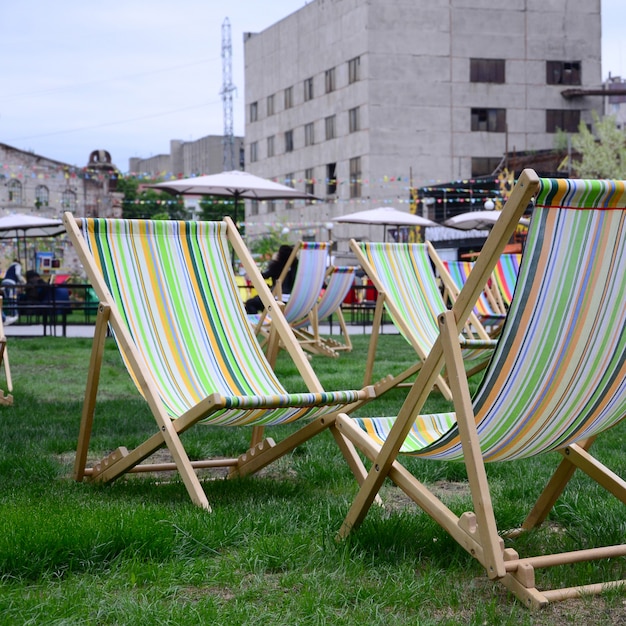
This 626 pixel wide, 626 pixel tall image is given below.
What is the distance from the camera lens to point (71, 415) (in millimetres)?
5102

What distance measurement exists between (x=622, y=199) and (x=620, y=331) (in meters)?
0.32

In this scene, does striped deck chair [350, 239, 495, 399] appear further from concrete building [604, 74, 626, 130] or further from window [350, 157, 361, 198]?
concrete building [604, 74, 626, 130]

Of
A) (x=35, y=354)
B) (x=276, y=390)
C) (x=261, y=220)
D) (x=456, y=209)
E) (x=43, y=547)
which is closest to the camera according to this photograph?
(x=43, y=547)

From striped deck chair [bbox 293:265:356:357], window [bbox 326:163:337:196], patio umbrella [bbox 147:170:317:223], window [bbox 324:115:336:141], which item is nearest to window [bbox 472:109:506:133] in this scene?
window [bbox 324:115:336:141]

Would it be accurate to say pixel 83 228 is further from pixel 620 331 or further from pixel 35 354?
pixel 35 354

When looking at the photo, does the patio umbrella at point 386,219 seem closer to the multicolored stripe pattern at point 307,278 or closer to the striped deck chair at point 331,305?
the striped deck chair at point 331,305

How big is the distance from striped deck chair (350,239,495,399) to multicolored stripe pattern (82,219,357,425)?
1546 mm

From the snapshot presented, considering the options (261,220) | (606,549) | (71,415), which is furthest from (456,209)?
(606,549)

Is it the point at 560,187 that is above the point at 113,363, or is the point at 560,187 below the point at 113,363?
above

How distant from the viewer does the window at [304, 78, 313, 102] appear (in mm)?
45875

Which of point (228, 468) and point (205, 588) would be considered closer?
point (205, 588)

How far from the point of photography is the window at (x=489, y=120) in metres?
42.2

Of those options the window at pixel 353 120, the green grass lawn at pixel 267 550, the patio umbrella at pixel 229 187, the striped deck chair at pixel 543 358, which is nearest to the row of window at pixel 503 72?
the window at pixel 353 120

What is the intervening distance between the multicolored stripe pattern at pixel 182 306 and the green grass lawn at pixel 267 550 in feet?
1.26
